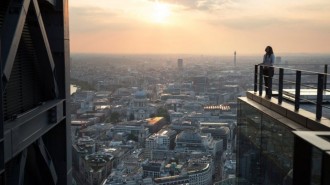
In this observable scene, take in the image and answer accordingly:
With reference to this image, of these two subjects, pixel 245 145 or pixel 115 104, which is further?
pixel 115 104

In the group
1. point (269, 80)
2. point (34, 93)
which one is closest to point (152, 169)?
point (269, 80)

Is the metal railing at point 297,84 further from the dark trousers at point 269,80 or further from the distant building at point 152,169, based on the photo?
the distant building at point 152,169

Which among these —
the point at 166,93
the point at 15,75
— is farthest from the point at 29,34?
the point at 166,93

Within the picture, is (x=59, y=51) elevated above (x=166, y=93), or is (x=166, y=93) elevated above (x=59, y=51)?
(x=59, y=51)

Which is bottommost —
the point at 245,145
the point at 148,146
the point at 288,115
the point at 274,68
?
the point at 148,146

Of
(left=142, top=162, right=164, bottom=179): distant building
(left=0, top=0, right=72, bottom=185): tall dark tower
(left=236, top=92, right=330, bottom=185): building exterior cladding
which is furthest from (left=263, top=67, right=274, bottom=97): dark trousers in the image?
(left=142, top=162, right=164, bottom=179): distant building

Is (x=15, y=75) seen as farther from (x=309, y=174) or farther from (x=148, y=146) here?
(x=148, y=146)

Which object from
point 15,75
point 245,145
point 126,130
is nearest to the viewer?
point 15,75

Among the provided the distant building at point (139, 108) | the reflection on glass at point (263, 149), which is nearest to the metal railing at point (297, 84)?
the reflection on glass at point (263, 149)
